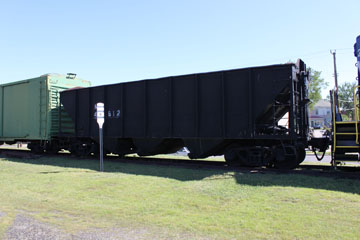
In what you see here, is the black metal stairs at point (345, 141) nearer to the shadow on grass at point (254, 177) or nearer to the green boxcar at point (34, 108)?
the shadow on grass at point (254, 177)

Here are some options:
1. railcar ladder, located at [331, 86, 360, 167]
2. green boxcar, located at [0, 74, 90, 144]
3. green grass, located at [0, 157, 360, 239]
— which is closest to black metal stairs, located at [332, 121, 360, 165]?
railcar ladder, located at [331, 86, 360, 167]

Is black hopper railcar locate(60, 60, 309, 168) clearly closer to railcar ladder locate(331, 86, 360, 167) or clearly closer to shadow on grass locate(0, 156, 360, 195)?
shadow on grass locate(0, 156, 360, 195)

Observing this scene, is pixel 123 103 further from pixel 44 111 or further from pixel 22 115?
pixel 22 115

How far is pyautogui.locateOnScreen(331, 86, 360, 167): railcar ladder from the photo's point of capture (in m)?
8.34

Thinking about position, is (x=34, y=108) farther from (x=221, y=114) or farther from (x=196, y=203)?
(x=196, y=203)

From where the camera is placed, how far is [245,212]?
5344 mm

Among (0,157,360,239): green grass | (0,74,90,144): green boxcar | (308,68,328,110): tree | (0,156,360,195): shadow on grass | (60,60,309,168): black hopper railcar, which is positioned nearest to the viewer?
(0,157,360,239): green grass

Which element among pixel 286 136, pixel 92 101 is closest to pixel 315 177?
pixel 286 136

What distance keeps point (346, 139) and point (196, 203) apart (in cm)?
524

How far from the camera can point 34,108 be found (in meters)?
15.9

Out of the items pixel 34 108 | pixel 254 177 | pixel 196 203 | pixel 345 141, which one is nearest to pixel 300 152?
pixel 345 141

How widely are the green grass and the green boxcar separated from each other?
6.42m

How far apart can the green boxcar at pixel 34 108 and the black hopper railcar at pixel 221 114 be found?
3.71 metres

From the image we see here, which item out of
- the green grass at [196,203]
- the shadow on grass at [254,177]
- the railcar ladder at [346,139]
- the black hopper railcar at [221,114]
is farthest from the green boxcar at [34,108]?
the railcar ladder at [346,139]
